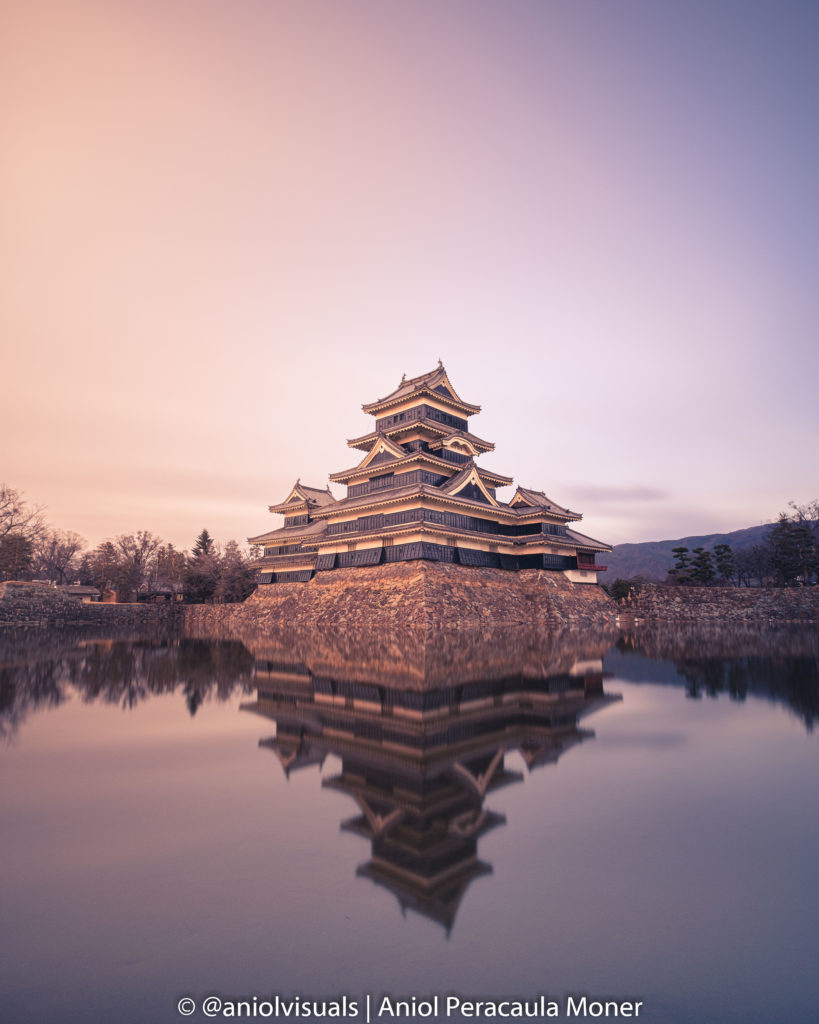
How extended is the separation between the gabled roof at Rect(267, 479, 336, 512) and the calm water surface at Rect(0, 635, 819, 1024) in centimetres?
3907

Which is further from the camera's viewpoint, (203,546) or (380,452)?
(203,546)

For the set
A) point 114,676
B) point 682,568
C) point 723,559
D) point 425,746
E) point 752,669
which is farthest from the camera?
point 723,559

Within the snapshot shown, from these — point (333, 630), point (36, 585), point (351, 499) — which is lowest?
point (333, 630)

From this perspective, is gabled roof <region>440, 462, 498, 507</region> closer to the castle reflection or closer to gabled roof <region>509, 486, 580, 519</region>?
gabled roof <region>509, 486, 580, 519</region>

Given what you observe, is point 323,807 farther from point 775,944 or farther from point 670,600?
point 670,600

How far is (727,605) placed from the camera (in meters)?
43.9

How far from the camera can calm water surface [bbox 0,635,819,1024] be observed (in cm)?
249

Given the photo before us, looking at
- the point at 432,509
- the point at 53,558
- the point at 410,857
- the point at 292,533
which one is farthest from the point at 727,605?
the point at 53,558

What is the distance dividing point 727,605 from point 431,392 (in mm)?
32997

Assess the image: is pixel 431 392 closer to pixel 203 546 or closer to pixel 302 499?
pixel 302 499

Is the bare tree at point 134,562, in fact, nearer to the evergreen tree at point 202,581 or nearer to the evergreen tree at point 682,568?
the evergreen tree at point 202,581

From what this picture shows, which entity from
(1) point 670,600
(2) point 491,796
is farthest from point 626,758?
(1) point 670,600

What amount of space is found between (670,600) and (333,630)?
105 ft

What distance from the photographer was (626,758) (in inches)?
256
